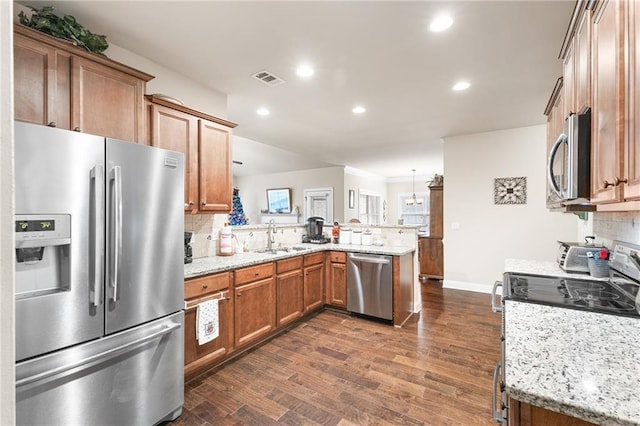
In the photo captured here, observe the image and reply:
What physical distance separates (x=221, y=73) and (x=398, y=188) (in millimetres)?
8994

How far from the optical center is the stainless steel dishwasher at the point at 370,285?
3.41 metres

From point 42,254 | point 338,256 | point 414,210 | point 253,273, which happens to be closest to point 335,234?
point 338,256

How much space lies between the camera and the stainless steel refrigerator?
1.31m

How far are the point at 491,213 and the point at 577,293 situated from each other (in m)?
3.47

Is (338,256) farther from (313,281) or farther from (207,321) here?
(207,321)

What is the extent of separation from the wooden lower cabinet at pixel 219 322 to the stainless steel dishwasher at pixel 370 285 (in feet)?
5.36

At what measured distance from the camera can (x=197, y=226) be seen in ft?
9.56

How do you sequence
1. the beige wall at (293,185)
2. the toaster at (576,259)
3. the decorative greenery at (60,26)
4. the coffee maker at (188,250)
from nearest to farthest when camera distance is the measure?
the decorative greenery at (60,26) → the toaster at (576,259) → the coffee maker at (188,250) → the beige wall at (293,185)

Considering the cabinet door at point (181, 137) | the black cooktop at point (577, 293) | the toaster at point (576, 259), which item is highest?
the cabinet door at point (181, 137)

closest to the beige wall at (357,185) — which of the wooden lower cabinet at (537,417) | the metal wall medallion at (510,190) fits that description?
the metal wall medallion at (510,190)

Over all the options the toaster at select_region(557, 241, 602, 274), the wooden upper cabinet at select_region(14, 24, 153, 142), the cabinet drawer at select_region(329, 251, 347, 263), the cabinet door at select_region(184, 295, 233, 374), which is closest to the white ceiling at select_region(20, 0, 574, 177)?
the wooden upper cabinet at select_region(14, 24, 153, 142)

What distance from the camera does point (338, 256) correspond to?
378 cm

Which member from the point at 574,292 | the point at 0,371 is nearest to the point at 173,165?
the point at 0,371

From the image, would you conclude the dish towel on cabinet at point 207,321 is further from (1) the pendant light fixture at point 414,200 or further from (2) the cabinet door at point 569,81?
(1) the pendant light fixture at point 414,200
